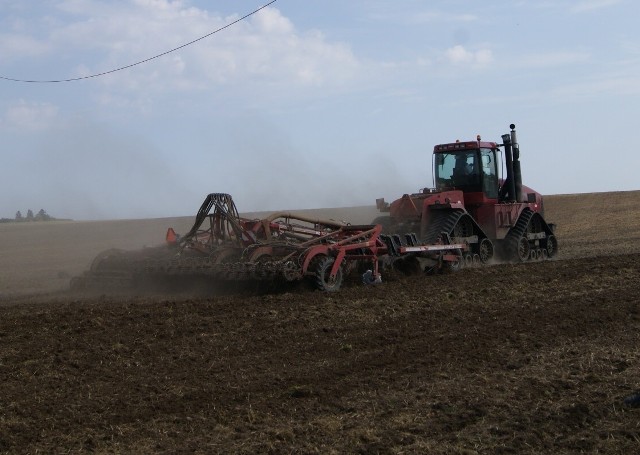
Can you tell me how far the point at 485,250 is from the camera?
60.0 ft

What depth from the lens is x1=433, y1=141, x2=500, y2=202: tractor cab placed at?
59.9ft

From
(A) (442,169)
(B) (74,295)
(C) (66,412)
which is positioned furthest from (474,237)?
(C) (66,412)

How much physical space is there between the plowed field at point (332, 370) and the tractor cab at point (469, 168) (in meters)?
4.68

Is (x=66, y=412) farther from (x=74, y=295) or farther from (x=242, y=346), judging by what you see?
(x=74, y=295)

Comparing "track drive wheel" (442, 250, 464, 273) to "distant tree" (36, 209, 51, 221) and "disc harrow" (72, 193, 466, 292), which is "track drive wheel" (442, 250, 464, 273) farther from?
"distant tree" (36, 209, 51, 221)

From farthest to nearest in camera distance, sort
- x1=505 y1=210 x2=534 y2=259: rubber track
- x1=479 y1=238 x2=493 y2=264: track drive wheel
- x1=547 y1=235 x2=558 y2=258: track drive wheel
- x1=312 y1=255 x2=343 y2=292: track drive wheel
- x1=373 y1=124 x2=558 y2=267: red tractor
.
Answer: x1=547 y1=235 x2=558 y2=258: track drive wheel, x1=505 y1=210 x2=534 y2=259: rubber track, x1=479 y1=238 x2=493 y2=264: track drive wheel, x1=373 y1=124 x2=558 y2=267: red tractor, x1=312 y1=255 x2=343 y2=292: track drive wheel

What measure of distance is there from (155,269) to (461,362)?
7.38 meters

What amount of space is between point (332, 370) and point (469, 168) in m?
11.3

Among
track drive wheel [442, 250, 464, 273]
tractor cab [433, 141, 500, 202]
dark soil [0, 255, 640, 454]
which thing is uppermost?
tractor cab [433, 141, 500, 202]

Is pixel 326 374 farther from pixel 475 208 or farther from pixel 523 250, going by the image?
pixel 523 250

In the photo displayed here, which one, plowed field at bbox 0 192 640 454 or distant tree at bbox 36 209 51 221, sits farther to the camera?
distant tree at bbox 36 209 51 221

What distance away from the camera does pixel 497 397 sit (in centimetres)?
693

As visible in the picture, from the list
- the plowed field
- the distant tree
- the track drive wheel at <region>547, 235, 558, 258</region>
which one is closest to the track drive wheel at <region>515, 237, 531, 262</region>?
the track drive wheel at <region>547, 235, 558, 258</region>

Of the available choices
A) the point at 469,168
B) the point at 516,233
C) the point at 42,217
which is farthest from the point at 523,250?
the point at 42,217
